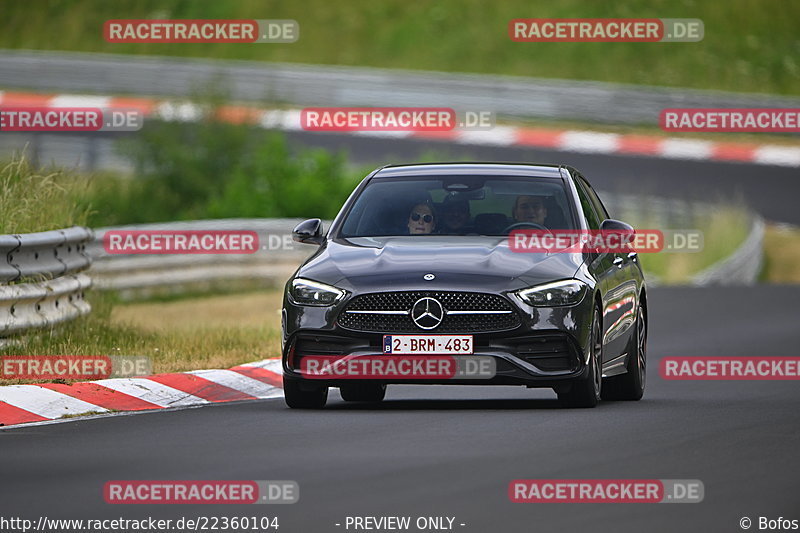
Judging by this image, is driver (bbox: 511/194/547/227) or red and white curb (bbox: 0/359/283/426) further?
driver (bbox: 511/194/547/227)

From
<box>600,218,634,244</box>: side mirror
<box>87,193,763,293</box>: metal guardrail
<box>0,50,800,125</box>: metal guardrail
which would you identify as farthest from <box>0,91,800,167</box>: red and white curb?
<box>600,218,634,244</box>: side mirror

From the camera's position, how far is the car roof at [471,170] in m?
13.5

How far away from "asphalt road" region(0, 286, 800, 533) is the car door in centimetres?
45

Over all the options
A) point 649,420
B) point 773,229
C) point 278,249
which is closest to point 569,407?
point 649,420

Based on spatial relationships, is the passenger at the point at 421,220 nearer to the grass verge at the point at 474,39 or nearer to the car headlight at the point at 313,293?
the car headlight at the point at 313,293

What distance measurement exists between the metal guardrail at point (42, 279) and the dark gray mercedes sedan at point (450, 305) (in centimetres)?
244

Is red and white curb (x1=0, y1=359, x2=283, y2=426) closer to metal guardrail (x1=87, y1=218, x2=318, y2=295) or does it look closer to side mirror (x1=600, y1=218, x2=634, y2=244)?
side mirror (x1=600, y1=218, x2=634, y2=244)

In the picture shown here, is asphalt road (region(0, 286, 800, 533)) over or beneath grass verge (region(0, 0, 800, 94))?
beneath

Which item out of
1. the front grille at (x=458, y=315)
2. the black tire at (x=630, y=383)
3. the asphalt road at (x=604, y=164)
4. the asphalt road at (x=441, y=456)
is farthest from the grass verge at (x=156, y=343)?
the asphalt road at (x=604, y=164)

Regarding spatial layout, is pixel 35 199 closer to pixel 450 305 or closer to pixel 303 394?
pixel 303 394

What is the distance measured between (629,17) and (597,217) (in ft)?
106

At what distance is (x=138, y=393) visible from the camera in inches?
504

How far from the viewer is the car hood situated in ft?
39.4

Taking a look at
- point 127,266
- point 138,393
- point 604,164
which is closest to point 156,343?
point 138,393
